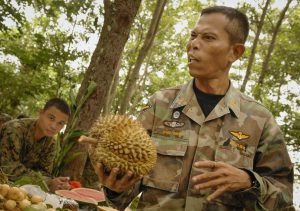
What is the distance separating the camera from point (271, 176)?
2.39 m

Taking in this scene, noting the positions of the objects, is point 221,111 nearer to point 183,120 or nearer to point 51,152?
point 183,120

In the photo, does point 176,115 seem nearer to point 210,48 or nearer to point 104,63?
point 210,48

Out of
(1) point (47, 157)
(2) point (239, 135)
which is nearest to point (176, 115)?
(2) point (239, 135)

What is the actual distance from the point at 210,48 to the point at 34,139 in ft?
12.0

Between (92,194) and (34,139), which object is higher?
(34,139)

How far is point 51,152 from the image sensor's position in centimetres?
580

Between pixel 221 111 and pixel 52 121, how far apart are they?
11.2ft

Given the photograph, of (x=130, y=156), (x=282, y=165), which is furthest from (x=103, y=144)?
(x=282, y=165)

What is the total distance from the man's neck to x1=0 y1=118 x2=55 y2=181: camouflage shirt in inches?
116

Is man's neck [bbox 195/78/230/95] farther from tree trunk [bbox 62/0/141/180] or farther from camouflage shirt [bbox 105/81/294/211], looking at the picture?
tree trunk [bbox 62/0/141/180]

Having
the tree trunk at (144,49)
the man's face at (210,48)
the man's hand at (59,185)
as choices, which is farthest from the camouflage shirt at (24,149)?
the tree trunk at (144,49)

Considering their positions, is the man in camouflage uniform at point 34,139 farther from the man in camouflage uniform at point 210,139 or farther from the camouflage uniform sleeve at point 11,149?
the man in camouflage uniform at point 210,139

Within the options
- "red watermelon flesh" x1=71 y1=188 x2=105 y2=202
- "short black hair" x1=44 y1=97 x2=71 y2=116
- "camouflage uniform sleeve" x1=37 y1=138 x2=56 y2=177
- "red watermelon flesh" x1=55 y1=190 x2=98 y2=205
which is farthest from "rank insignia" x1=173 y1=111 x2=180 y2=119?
"camouflage uniform sleeve" x1=37 y1=138 x2=56 y2=177

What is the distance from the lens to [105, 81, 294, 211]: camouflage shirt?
2361mm
